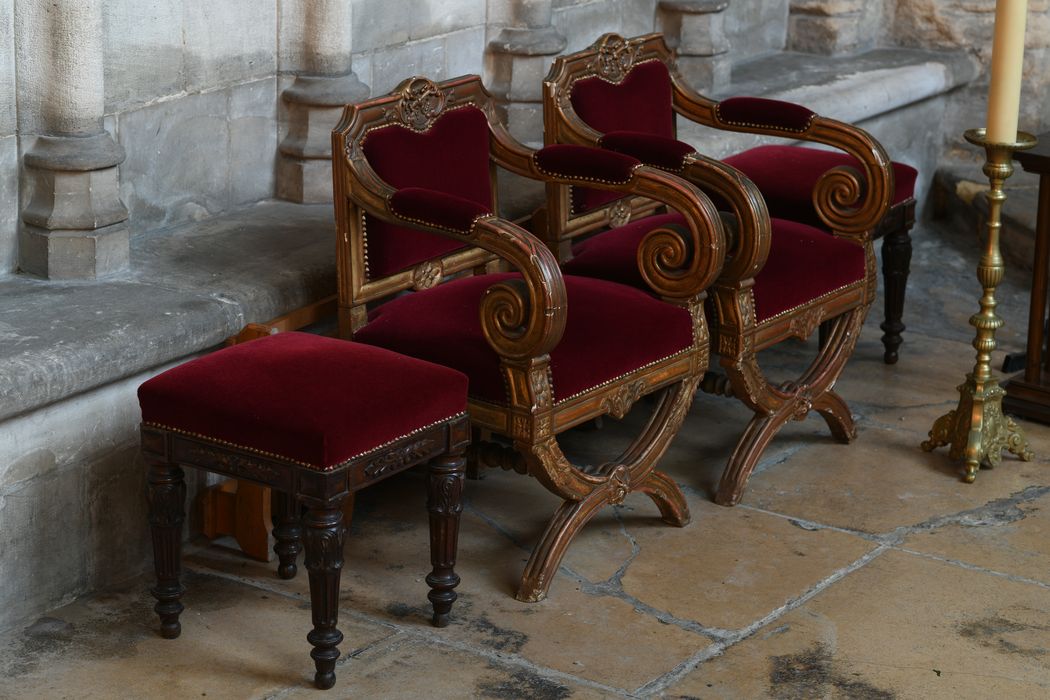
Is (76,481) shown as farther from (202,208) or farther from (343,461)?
(202,208)

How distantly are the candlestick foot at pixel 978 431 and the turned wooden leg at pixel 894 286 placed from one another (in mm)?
745

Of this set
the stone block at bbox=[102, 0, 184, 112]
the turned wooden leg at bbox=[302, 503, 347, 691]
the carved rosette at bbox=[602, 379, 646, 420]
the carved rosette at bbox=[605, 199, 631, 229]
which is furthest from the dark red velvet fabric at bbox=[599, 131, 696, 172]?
the turned wooden leg at bbox=[302, 503, 347, 691]

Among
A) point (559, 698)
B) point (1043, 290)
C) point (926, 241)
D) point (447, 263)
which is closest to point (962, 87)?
point (926, 241)

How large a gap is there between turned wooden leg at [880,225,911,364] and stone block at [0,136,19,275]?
2.48 metres

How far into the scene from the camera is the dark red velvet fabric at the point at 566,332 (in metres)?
3.02

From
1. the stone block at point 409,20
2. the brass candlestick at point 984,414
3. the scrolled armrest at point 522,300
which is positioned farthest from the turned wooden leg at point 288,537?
the brass candlestick at point 984,414

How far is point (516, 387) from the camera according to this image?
297 centimetres

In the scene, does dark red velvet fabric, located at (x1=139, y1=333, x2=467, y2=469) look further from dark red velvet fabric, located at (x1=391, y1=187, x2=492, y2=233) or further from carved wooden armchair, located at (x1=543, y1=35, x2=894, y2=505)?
carved wooden armchair, located at (x1=543, y1=35, x2=894, y2=505)

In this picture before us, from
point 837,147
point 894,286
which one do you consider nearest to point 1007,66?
point 837,147

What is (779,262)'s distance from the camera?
3650 mm

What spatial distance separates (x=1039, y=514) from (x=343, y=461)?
5.75ft

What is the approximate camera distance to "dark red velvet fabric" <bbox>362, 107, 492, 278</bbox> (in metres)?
3.21

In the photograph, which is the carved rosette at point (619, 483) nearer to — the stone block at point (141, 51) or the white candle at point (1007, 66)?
the white candle at point (1007, 66)

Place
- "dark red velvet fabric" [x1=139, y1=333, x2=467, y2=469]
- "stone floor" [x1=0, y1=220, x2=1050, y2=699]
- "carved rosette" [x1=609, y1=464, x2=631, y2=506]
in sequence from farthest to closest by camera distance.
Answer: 1. "carved rosette" [x1=609, y1=464, x2=631, y2=506]
2. "stone floor" [x1=0, y1=220, x2=1050, y2=699]
3. "dark red velvet fabric" [x1=139, y1=333, x2=467, y2=469]
